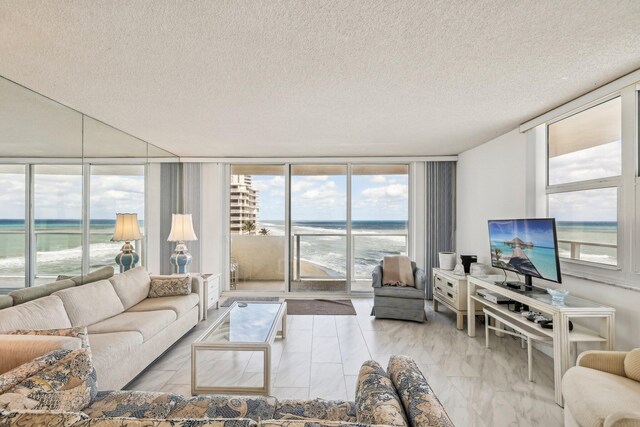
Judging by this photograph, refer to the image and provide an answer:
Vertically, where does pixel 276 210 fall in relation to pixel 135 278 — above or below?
above

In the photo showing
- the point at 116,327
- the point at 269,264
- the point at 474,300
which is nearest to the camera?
the point at 116,327

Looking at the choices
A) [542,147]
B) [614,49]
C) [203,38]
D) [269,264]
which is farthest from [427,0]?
[269,264]

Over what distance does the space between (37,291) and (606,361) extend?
4294mm

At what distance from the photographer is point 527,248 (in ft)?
9.36

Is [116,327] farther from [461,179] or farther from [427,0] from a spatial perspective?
[461,179]

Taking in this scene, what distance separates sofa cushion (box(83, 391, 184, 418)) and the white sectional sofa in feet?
1.32

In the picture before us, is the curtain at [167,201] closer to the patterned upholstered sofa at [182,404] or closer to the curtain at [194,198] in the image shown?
the curtain at [194,198]

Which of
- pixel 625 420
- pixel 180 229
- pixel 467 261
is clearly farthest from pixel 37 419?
pixel 467 261

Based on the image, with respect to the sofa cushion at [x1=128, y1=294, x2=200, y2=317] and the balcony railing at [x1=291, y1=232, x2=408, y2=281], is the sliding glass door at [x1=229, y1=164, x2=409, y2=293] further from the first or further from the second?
the sofa cushion at [x1=128, y1=294, x2=200, y2=317]

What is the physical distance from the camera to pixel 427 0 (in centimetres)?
142

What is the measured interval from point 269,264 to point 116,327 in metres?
3.21

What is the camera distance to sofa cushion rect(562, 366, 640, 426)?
150 centimetres

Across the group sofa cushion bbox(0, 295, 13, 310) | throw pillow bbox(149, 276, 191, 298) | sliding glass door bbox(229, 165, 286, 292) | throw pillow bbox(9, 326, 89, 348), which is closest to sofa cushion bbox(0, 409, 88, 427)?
throw pillow bbox(9, 326, 89, 348)

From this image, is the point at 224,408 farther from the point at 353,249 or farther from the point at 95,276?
the point at 353,249
